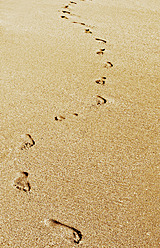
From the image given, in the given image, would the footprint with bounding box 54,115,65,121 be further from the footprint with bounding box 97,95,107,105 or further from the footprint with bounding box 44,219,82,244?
the footprint with bounding box 44,219,82,244

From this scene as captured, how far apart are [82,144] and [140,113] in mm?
515

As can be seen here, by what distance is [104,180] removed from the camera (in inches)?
68.1

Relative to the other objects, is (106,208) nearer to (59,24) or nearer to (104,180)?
(104,180)

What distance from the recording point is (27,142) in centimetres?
194

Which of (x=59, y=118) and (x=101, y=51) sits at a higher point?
(x=101, y=51)

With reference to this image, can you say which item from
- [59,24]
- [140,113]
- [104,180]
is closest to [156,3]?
[59,24]

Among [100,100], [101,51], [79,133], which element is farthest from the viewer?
[101,51]

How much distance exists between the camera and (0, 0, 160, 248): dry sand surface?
150 centimetres

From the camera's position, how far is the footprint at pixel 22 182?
165cm

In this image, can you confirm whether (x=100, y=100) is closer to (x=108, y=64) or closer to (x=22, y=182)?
(x=108, y=64)

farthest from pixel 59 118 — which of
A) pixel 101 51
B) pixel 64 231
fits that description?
pixel 101 51

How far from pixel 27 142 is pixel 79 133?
325mm

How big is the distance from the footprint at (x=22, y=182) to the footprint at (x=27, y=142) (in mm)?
215

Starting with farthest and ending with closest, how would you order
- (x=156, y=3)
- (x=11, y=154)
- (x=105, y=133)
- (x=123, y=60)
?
(x=156, y=3) < (x=123, y=60) < (x=105, y=133) < (x=11, y=154)
